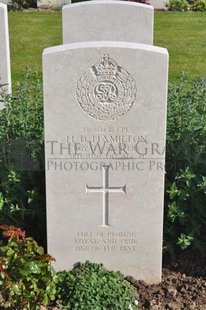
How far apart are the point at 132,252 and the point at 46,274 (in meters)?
0.67

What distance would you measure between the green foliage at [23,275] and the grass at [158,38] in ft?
17.0

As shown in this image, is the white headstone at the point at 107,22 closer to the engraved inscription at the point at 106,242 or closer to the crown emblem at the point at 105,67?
the crown emblem at the point at 105,67

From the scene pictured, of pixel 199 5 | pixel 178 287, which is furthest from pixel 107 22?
pixel 199 5

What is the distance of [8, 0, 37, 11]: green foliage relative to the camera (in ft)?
47.0

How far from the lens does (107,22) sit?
5.70 meters

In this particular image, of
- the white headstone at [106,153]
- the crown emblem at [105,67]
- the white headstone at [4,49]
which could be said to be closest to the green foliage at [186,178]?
the white headstone at [106,153]

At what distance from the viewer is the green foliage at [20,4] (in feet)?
47.0

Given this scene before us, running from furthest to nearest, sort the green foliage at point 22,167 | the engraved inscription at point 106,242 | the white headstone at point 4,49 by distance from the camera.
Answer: the white headstone at point 4,49, the green foliage at point 22,167, the engraved inscription at point 106,242

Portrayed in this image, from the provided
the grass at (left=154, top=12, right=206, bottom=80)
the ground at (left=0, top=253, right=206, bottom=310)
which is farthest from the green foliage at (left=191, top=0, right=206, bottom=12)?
the ground at (left=0, top=253, right=206, bottom=310)

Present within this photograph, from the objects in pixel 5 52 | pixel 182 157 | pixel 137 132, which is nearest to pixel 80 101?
pixel 137 132

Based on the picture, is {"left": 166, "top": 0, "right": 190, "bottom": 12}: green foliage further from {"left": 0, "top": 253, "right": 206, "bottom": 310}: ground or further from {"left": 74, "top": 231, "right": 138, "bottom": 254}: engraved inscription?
{"left": 74, "top": 231, "right": 138, "bottom": 254}: engraved inscription

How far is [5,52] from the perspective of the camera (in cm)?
597

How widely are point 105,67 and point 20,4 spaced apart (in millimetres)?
11502

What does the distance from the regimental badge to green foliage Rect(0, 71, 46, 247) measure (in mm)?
841
